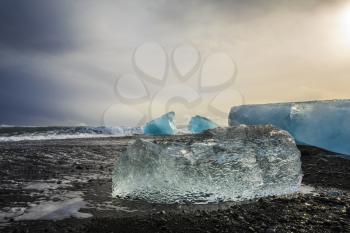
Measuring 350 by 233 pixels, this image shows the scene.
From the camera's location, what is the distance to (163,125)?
20.8 metres

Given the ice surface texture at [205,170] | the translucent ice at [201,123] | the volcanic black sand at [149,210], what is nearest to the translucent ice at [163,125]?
the translucent ice at [201,123]

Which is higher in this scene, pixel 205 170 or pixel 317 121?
pixel 317 121

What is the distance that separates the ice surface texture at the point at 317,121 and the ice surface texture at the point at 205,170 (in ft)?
17.0

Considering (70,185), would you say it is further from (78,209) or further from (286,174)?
(286,174)

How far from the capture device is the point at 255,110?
483 inches

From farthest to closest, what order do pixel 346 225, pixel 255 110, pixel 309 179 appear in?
1. pixel 255 110
2. pixel 309 179
3. pixel 346 225

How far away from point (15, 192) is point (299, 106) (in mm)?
8259

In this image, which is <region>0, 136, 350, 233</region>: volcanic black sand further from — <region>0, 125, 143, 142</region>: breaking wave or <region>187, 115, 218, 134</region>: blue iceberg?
<region>0, 125, 143, 142</region>: breaking wave

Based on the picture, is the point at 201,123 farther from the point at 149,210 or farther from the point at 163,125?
the point at 149,210

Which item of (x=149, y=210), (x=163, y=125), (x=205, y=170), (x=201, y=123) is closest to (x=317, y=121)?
(x=205, y=170)

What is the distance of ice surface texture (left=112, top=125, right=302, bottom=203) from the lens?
4426 millimetres

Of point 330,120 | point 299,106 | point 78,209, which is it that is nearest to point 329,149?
point 330,120

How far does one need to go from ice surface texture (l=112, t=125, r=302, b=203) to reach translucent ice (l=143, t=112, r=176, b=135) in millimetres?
15629

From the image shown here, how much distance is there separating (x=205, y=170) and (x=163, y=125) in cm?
1632
